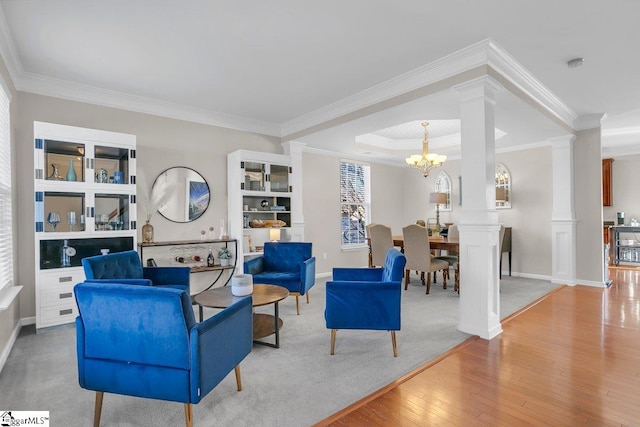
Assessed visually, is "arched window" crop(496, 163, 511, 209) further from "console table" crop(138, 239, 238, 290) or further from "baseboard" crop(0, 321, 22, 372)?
"baseboard" crop(0, 321, 22, 372)

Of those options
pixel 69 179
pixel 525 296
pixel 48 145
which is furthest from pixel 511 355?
pixel 48 145

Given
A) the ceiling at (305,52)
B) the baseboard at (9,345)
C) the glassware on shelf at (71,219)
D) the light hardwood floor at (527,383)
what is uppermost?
the ceiling at (305,52)

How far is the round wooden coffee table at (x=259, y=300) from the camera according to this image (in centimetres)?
274

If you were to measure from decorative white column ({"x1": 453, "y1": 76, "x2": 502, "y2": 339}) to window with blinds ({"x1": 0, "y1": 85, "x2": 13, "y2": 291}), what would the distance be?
4.11 m

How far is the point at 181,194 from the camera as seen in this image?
4621mm

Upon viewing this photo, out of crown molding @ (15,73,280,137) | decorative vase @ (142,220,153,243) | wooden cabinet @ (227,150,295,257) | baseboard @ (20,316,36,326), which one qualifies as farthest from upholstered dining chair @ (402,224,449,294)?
baseboard @ (20,316,36,326)

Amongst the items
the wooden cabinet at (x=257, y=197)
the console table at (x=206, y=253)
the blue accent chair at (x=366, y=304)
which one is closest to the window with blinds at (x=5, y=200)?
the console table at (x=206, y=253)

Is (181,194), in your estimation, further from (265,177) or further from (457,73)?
(457,73)

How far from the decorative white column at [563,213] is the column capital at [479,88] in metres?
3.02

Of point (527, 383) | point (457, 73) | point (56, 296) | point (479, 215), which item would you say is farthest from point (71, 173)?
point (527, 383)

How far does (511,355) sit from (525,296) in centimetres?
233

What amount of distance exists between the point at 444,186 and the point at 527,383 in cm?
555

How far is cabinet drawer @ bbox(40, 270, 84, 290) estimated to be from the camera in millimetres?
3358

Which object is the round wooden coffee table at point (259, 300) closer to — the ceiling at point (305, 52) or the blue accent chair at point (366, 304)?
the blue accent chair at point (366, 304)
